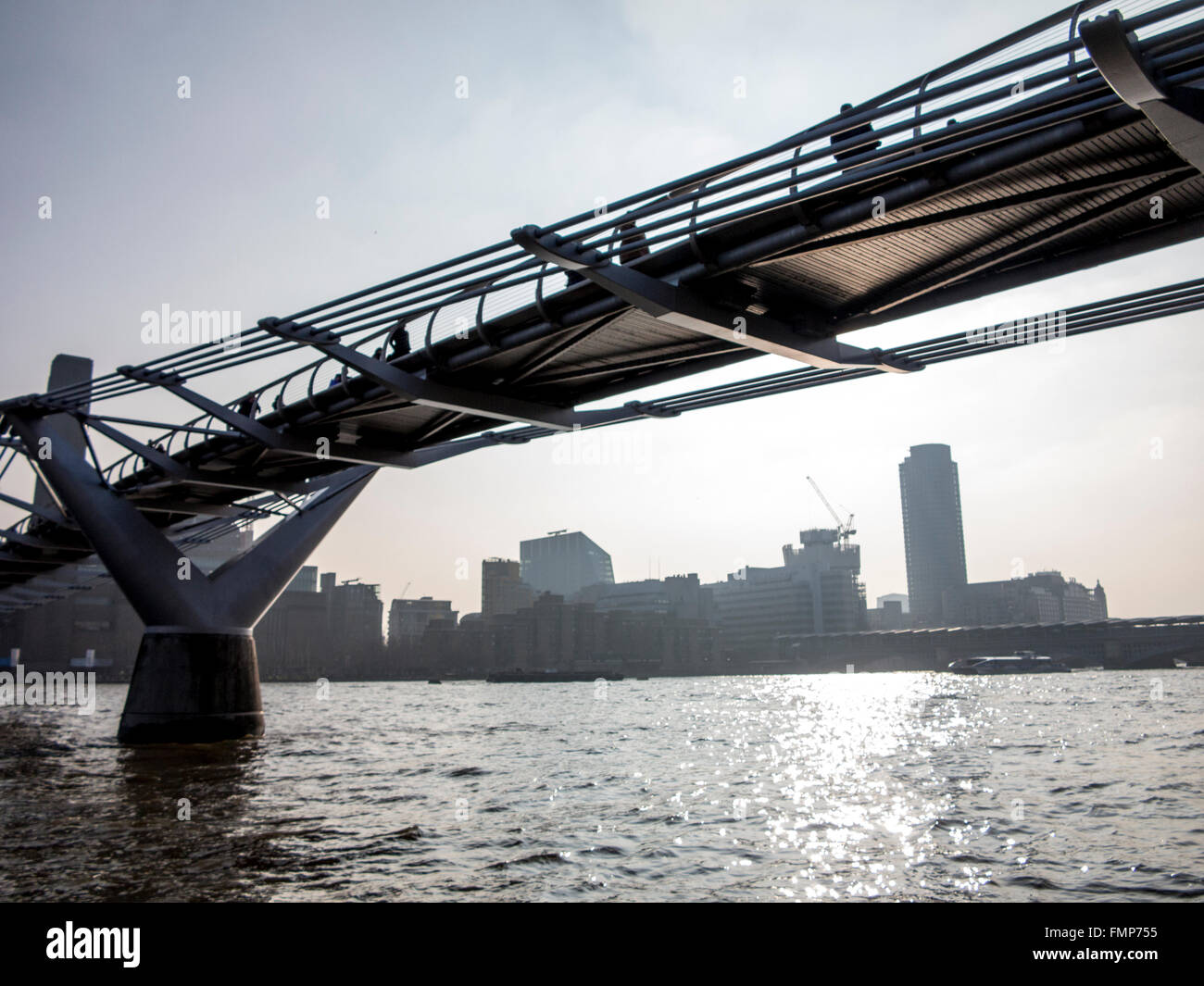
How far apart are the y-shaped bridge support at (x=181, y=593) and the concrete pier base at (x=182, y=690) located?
30 millimetres

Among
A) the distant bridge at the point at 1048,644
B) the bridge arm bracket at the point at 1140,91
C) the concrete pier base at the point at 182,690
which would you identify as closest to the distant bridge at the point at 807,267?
the bridge arm bracket at the point at 1140,91

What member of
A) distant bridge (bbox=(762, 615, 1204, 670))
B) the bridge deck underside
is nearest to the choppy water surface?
the bridge deck underside

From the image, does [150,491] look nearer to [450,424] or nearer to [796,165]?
[450,424]

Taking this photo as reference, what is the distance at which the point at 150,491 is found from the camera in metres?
33.7

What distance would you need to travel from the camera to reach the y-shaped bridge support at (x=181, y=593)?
30203 mm

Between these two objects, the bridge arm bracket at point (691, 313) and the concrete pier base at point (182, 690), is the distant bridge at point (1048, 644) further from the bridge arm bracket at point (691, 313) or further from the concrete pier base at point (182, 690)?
the bridge arm bracket at point (691, 313)

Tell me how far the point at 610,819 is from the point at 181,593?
65.1 feet

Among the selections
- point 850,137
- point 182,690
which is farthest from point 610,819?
point 182,690

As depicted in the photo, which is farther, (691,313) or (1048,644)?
(1048,644)

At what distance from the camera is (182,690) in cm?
3036

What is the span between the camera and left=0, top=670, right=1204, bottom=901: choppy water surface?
11.3m

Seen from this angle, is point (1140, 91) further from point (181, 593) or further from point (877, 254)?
point (181, 593)

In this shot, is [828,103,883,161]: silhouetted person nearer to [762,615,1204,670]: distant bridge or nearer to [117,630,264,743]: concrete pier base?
[117,630,264,743]: concrete pier base
